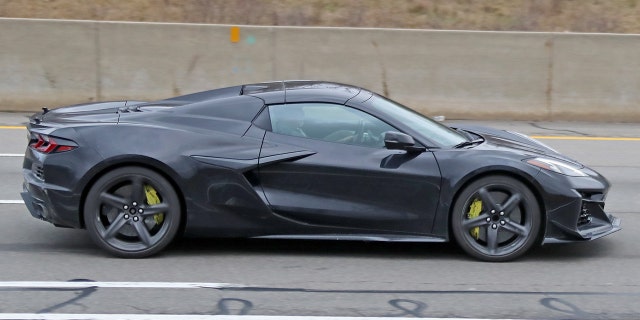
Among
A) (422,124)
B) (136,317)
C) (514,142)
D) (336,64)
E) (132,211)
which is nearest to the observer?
(136,317)

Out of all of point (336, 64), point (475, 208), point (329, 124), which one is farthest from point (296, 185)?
point (336, 64)

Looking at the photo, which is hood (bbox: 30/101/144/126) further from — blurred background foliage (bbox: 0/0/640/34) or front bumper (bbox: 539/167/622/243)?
blurred background foliage (bbox: 0/0/640/34)

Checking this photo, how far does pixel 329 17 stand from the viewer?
1784cm

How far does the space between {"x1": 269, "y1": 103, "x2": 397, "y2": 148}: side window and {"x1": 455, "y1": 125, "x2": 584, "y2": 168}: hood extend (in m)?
1.05

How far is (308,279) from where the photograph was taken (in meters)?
6.27

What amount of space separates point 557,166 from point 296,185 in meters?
1.95

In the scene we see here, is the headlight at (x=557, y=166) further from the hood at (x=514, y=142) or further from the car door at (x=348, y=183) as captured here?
the car door at (x=348, y=183)

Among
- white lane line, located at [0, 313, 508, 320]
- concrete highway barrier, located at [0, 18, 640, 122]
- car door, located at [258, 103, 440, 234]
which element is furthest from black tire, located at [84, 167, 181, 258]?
concrete highway barrier, located at [0, 18, 640, 122]

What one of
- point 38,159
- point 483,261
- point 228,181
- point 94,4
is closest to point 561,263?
point 483,261

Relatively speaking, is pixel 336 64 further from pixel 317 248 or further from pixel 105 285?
pixel 105 285

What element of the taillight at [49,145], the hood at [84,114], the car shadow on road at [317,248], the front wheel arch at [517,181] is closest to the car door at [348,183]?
the front wheel arch at [517,181]

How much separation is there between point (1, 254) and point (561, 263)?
4152 millimetres

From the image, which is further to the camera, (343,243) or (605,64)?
(605,64)

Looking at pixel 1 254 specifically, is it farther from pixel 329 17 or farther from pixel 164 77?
pixel 329 17
